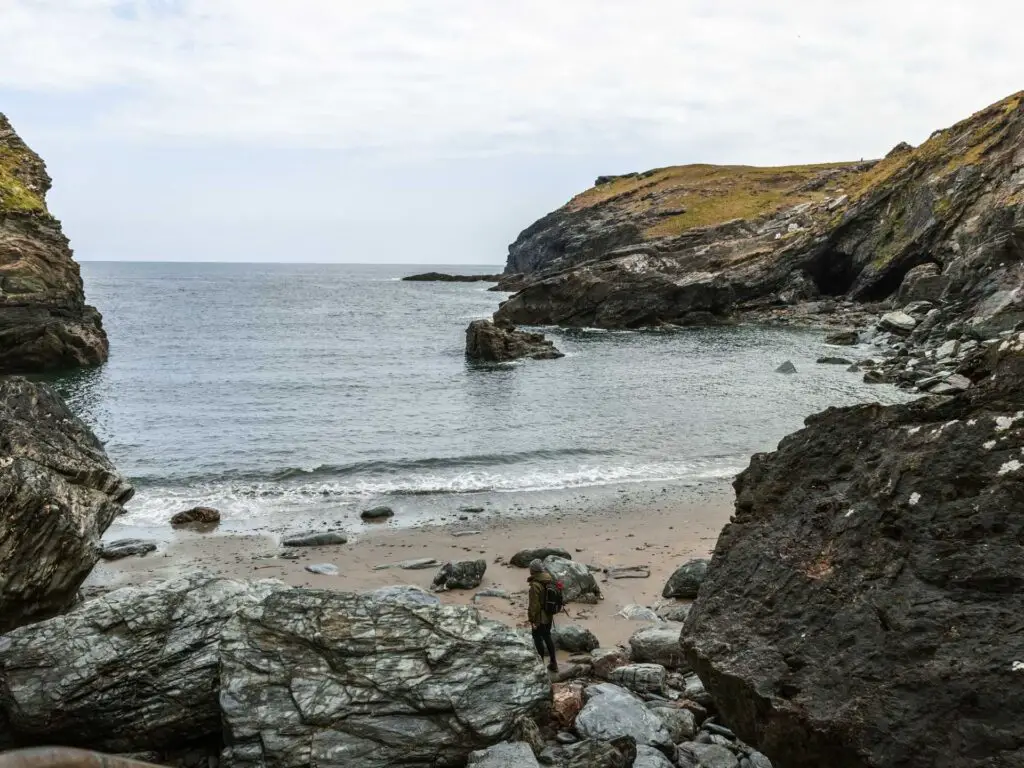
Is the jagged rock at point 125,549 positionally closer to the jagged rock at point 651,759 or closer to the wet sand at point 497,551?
the wet sand at point 497,551

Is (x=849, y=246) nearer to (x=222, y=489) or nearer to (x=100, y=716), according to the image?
(x=222, y=489)

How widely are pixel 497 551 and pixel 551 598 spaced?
26.0 feet

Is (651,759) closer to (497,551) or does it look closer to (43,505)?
(43,505)

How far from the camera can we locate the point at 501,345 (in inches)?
2480

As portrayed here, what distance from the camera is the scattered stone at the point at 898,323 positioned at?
60969mm

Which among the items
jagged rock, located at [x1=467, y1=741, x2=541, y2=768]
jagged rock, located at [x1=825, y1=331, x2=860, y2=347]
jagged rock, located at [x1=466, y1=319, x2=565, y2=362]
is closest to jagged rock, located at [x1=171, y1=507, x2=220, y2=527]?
jagged rock, located at [x1=467, y1=741, x2=541, y2=768]

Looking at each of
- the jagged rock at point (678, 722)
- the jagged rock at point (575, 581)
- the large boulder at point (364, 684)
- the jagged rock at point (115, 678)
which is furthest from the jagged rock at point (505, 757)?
the jagged rock at point (575, 581)

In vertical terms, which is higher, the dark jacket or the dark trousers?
the dark jacket

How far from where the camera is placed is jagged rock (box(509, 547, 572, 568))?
1964 centimetres

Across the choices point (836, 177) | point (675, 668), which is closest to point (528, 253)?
point (836, 177)

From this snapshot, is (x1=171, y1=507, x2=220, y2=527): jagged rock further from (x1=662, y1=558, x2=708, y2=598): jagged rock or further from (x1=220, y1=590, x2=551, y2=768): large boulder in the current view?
(x1=220, y1=590, x2=551, y2=768): large boulder

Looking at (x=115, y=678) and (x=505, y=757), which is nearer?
(x=505, y=757)

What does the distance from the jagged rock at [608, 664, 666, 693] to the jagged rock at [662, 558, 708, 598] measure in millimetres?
5250

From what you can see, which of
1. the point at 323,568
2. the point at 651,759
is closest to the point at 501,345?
the point at 323,568
